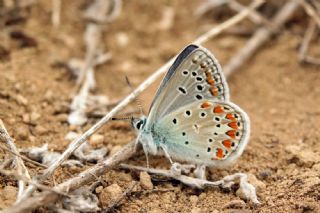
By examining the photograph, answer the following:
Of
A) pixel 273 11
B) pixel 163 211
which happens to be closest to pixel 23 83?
pixel 163 211

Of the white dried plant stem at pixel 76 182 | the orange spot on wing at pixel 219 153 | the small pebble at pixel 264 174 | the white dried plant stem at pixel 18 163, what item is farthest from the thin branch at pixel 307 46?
the white dried plant stem at pixel 18 163

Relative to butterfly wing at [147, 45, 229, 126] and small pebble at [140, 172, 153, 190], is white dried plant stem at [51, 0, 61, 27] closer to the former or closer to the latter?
butterfly wing at [147, 45, 229, 126]

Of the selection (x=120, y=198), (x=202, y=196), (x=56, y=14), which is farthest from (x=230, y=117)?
(x=56, y=14)

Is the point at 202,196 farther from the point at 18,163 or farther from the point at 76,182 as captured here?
the point at 18,163

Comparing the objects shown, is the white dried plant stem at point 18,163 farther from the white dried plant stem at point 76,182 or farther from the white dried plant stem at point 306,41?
the white dried plant stem at point 306,41

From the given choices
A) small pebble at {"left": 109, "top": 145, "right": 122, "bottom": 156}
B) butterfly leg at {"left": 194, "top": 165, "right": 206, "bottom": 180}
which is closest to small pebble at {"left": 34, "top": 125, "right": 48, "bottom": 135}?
small pebble at {"left": 109, "top": 145, "right": 122, "bottom": 156}

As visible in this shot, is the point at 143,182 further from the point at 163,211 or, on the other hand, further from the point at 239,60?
the point at 239,60
